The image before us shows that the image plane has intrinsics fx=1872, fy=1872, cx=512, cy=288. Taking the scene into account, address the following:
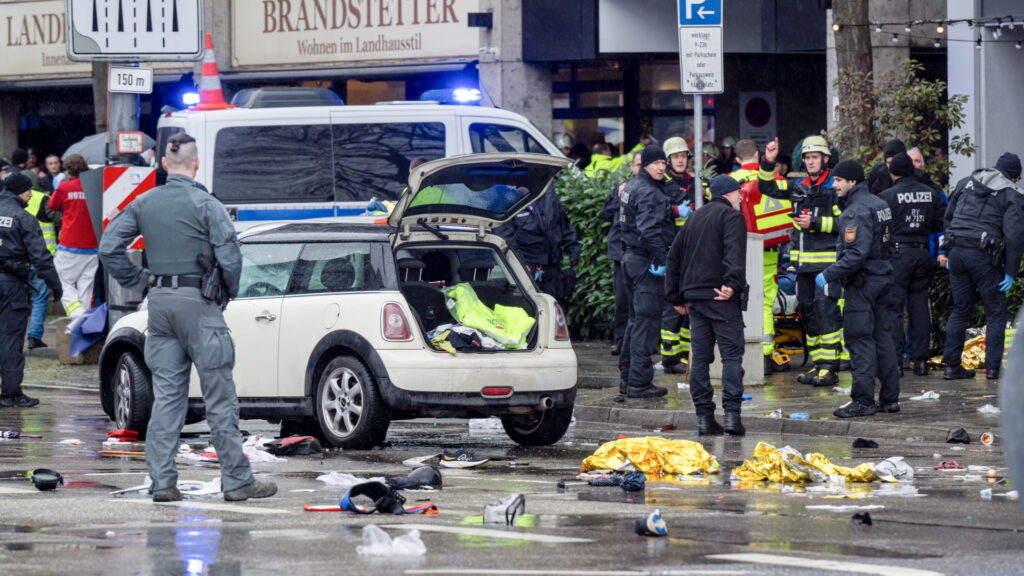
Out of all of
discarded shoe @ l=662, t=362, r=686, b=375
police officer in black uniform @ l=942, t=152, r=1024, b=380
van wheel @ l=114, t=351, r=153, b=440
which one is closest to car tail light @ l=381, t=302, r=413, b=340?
van wheel @ l=114, t=351, r=153, b=440

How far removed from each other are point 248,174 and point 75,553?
10.2 meters

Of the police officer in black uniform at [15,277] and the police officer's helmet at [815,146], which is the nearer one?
the police officer's helmet at [815,146]

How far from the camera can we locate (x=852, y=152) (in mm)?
18219

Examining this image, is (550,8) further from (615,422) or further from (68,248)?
(615,422)

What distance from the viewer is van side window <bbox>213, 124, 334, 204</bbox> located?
671 inches

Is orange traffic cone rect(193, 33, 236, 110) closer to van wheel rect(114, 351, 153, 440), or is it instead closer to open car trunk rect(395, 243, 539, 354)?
van wheel rect(114, 351, 153, 440)

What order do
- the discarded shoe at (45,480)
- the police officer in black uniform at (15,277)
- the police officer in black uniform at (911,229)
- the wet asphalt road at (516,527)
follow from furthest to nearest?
1. the police officer in black uniform at (911,229)
2. the police officer in black uniform at (15,277)
3. the discarded shoe at (45,480)
4. the wet asphalt road at (516,527)

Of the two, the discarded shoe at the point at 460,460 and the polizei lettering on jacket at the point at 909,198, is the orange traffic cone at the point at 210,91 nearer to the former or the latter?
the polizei lettering on jacket at the point at 909,198

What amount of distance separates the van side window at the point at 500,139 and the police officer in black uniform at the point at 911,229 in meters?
3.72

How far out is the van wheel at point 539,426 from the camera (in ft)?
40.2

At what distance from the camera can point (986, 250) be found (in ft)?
50.6

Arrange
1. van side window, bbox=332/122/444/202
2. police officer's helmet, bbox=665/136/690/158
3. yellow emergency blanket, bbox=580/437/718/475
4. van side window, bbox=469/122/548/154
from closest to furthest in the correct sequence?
1. yellow emergency blanket, bbox=580/437/718/475
2. police officer's helmet, bbox=665/136/690/158
3. van side window, bbox=332/122/444/202
4. van side window, bbox=469/122/548/154

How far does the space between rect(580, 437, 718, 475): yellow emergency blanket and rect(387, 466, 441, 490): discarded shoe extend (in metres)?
1.10

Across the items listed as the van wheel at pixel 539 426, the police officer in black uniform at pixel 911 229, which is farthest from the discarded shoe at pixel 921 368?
the van wheel at pixel 539 426
